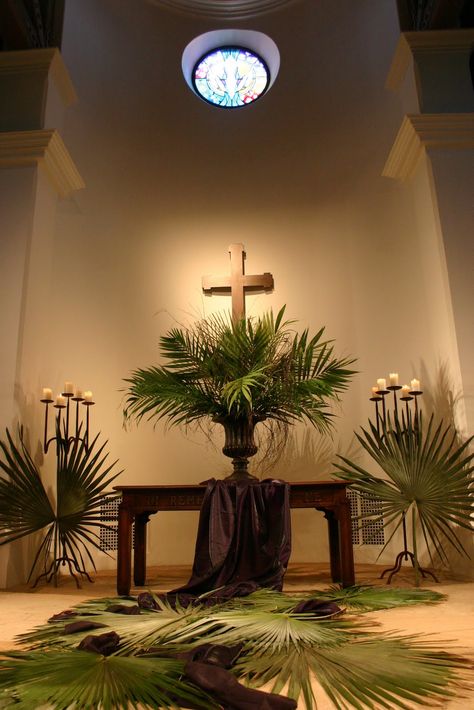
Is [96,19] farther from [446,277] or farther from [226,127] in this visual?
[446,277]

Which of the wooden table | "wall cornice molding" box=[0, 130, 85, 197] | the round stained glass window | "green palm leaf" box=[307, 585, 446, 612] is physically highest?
the round stained glass window

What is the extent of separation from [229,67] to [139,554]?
536cm

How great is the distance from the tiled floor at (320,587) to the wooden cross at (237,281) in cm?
235

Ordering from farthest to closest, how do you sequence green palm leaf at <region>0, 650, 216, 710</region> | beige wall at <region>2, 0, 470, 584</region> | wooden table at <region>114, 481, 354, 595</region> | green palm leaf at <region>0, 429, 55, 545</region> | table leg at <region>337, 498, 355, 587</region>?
beige wall at <region>2, 0, 470, 584</region>, green palm leaf at <region>0, 429, 55, 545</region>, wooden table at <region>114, 481, 354, 595</region>, table leg at <region>337, 498, 355, 587</region>, green palm leaf at <region>0, 650, 216, 710</region>

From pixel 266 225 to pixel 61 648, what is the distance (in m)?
4.75

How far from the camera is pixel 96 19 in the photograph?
21.0ft

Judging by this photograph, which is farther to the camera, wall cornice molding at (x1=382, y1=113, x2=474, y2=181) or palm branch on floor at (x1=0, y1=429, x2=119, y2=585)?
wall cornice molding at (x1=382, y1=113, x2=474, y2=181)

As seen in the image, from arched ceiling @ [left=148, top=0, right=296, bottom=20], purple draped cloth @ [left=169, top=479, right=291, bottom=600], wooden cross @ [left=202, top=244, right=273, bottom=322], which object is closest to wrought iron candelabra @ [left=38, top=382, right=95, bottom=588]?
purple draped cloth @ [left=169, top=479, right=291, bottom=600]

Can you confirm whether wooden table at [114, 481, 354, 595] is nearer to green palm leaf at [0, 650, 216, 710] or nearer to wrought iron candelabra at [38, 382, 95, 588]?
wrought iron candelabra at [38, 382, 95, 588]

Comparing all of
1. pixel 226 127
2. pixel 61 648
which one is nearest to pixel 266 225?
pixel 226 127

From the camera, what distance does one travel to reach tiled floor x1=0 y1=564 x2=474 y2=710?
2.27 meters

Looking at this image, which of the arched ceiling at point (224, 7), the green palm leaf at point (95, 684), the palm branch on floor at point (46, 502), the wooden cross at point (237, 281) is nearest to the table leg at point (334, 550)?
the palm branch on floor at point (46, 502)

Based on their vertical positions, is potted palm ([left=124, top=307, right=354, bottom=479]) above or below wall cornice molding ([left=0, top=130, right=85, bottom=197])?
below

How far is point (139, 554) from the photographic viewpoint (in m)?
4.22
